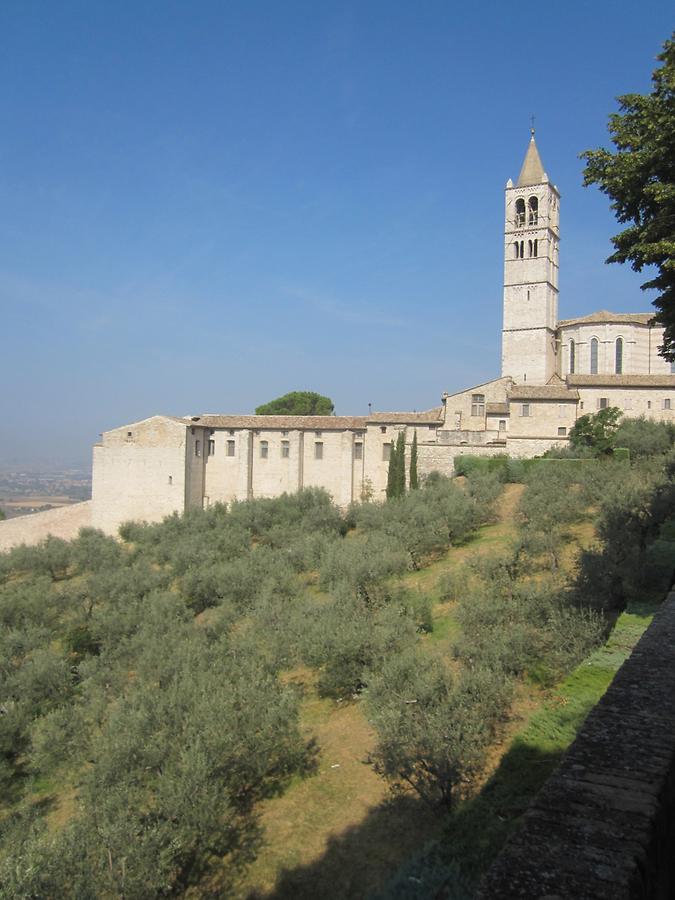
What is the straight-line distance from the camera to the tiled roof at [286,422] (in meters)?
39.9

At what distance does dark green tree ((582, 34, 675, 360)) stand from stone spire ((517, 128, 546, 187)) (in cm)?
4157

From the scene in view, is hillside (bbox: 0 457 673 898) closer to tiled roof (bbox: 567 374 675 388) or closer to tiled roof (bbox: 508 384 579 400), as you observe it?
tiled roof (bbox: 508 384 579 400)

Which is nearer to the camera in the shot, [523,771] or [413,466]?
[523,771]

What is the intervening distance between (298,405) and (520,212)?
960 inches

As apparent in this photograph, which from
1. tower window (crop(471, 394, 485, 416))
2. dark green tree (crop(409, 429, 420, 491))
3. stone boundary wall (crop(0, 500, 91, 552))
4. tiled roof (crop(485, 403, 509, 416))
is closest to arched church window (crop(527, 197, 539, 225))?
tower window (crop(471, 394, 485, 416))

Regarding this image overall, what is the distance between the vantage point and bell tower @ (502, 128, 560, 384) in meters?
45.9

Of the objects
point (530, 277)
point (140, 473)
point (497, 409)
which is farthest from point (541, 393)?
point (140, 473)

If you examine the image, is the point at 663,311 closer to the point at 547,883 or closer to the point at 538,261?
the point at 547,883

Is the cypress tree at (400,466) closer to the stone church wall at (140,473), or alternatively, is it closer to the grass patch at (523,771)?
the stone church wall at (140,473)

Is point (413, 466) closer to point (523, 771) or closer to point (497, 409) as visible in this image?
point (497, 409)

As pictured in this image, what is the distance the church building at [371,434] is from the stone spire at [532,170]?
32.4ft

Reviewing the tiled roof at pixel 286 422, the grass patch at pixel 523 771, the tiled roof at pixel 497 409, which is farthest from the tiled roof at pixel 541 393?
the grass patch at pixel 523 771

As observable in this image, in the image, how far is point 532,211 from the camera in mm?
47344

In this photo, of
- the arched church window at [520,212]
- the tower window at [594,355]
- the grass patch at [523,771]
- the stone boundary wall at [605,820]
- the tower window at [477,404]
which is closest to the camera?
the stone boundary wall at [605,820]
